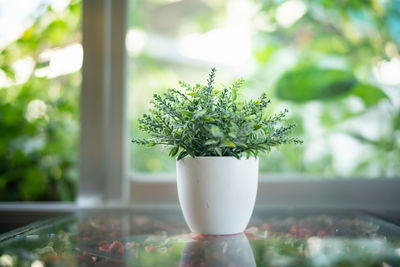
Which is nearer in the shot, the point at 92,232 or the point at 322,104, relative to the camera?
the point at 92,232

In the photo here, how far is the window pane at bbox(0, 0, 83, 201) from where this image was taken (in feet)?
4.99

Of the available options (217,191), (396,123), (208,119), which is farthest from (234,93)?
(396,123)

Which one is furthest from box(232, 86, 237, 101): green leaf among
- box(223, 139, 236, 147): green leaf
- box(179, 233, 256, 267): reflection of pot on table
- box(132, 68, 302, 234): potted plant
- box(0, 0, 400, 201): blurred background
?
box(0, 0, 400, 201): blurred background

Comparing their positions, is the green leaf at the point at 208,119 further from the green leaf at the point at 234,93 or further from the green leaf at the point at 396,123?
the green leaf at the point at 396,123

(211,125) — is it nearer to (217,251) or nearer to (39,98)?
(217,251)

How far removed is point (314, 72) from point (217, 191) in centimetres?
86

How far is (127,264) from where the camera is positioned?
55 centimetres

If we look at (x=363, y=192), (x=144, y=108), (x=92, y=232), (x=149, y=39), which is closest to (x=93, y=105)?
(x=144, y=108)

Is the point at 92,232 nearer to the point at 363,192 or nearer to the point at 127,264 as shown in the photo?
the point at 127,264

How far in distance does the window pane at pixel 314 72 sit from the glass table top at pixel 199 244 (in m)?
0.41

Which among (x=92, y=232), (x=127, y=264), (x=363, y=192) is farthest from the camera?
(x=363, y=192)

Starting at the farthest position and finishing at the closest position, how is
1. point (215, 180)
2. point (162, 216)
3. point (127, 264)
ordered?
point (162, 216) → point (215, 180) → point (127, 264)

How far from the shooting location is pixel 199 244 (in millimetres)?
671

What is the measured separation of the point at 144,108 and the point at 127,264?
0.93m
